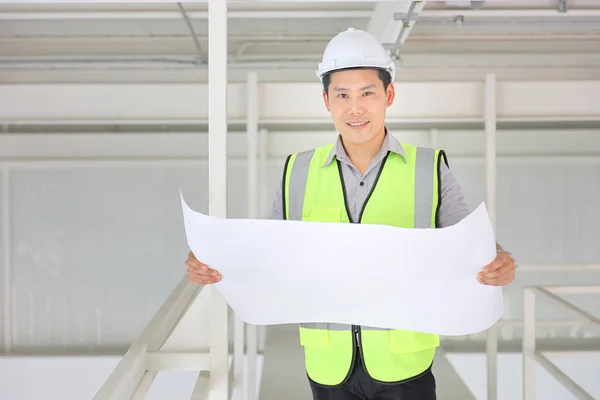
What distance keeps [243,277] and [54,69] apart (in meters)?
4.03

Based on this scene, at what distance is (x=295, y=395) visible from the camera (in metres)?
3.76

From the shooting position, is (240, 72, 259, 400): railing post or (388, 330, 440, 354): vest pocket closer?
(388, 330, 440, 354): vest pocket

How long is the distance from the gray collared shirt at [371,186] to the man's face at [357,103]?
0.20 feet

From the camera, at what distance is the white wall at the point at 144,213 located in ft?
16.6

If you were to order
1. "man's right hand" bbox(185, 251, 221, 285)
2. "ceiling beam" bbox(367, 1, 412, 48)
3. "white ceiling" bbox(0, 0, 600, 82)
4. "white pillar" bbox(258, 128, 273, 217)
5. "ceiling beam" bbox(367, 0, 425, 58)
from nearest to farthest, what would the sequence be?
"man's right hand" bbox(185, 251, 221, 285) → "ceiling beam" bbox(367, 0, 425, 58) → "ceiling beam" bbox(367, 1, 412, 48) → "white ceiling" bbox(0, 0, 600, 82) → "white pillar" bbox(258, 128, 273, 217)

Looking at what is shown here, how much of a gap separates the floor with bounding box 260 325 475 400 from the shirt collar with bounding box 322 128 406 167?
2.73m

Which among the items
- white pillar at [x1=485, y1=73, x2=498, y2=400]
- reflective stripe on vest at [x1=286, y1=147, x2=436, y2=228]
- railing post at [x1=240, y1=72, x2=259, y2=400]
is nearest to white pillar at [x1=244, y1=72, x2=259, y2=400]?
railing post at [x1=240, y1=72, x2=259, y2=400]

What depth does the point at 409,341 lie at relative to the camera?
1.23 metres

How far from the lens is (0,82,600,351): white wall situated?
505 cm

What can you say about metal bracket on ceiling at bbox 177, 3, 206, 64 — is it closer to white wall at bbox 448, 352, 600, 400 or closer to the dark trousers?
the dark trousers

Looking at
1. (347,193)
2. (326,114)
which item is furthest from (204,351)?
(326,114)

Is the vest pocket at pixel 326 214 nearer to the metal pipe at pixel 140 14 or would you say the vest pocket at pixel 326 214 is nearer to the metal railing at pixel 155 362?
the metal railing at pixel 155 362

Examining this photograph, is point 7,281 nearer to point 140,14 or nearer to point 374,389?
point 140,14

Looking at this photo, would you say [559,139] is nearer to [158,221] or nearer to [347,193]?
[158,221]
